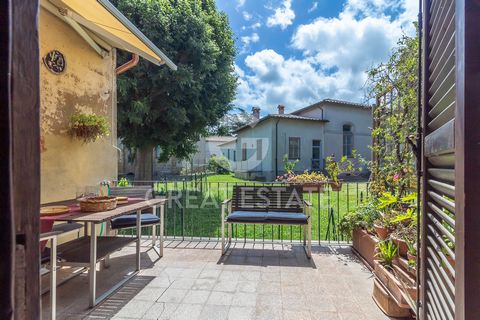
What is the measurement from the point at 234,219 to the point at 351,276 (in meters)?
1.44

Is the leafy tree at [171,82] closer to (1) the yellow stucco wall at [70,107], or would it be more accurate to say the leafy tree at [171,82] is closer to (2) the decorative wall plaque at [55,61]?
(1) the yellow stucco wall at [70,107]

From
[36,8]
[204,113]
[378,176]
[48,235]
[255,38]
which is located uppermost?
[255,38]

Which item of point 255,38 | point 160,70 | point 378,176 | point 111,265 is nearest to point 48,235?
point 111,265

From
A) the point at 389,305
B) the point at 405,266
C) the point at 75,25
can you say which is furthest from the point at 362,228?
the point at 75,25

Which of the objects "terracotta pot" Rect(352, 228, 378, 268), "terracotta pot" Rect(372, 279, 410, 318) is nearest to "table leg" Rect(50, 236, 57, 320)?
"terracotta pot" Rect(372, 279, 410, 318)

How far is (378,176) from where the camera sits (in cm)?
334

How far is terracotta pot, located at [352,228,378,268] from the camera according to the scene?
2852 mm

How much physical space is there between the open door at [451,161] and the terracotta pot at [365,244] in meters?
1.69

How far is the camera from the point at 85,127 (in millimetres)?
3369

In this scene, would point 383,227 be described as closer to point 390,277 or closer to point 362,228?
point 362,228

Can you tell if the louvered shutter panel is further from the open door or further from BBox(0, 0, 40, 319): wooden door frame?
BBox(0, 0, 40, 319): wooden door frame

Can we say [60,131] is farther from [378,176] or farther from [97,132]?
[378,176]

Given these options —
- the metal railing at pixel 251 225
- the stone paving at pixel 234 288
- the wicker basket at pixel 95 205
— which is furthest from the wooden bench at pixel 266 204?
the wicker basket at pixel 95 205

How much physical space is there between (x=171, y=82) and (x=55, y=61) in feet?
12.5
